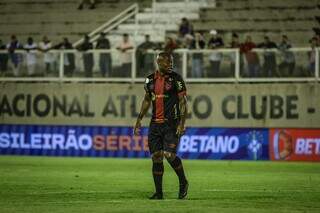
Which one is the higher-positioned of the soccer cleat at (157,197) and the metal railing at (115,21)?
the metal railing at (115,21)

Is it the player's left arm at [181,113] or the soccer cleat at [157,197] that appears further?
the player's left arm at [181,113]

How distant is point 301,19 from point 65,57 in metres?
9.59

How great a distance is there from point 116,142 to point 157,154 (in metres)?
16.7

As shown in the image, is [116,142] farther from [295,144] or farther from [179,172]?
[179,172]

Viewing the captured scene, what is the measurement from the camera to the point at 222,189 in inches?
643

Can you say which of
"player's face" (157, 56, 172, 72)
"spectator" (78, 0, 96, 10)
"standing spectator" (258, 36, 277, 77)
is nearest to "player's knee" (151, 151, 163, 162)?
"player's face" (157, 56, 172, 72)

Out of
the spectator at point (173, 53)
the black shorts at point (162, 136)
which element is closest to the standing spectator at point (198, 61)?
the spectator at point (173, 53)

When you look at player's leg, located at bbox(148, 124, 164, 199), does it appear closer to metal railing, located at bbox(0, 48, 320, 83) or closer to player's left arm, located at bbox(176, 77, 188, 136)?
player's left arm, located at bbox(176, 77, 188, 136)

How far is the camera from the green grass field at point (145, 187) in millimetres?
12719

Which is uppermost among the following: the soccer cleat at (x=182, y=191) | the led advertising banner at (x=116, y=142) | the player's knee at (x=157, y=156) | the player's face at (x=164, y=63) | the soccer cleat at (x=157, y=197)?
the player's face at (x=164, y=63)

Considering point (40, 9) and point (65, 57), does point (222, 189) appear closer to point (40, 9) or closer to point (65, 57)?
point (65, 57)

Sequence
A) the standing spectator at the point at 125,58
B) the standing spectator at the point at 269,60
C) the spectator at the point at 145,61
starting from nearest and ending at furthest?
the standing spectator at the point at 269,60
the spectator at the point at 145,61
the standing spectator at the point at 125,58

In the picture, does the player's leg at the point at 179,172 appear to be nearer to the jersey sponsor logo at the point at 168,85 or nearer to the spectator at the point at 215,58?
the jersey sponsor logo at the point at 168,85

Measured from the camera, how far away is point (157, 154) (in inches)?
554
